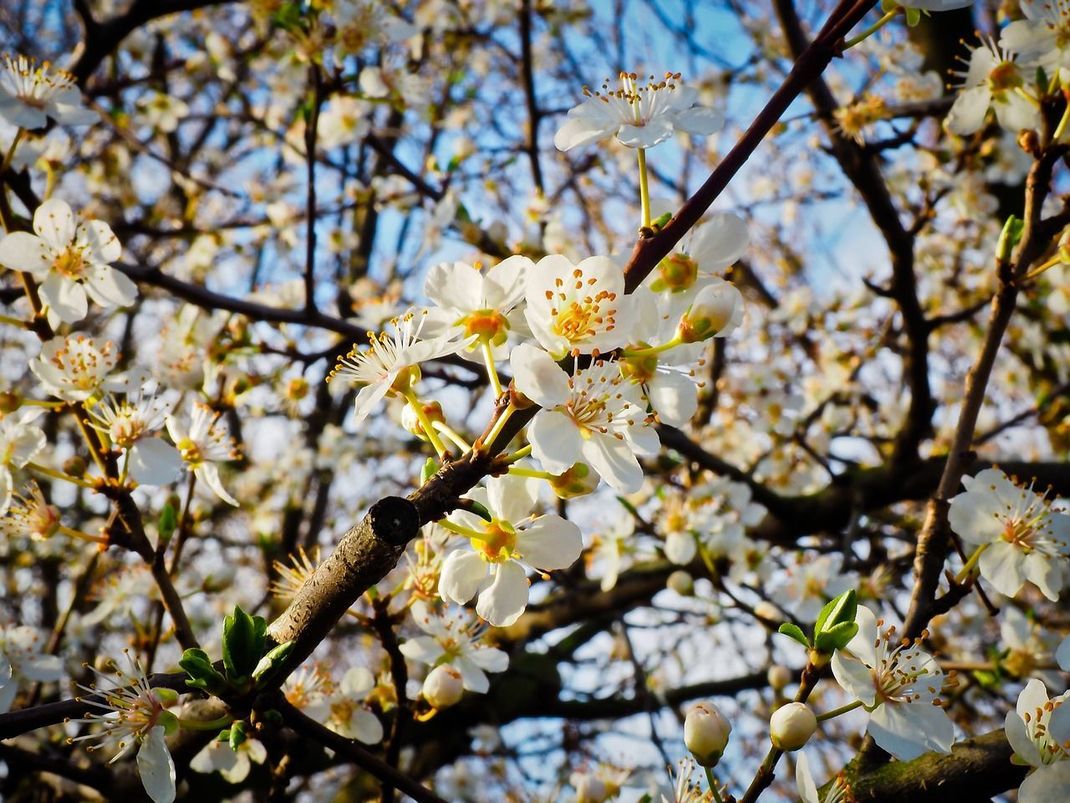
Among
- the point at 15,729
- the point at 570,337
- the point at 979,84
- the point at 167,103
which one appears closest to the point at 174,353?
the point at 15,729

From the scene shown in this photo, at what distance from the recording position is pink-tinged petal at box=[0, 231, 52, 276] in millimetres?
1443

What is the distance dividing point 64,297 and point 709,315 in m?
1.21

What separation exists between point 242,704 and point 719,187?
0.81m

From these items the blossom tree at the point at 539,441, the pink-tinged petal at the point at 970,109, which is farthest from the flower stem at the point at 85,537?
the pink-tinged petal at the point at 970,109

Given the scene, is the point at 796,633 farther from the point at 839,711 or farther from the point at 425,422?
the point at 425,422

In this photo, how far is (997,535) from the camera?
1.38 meters

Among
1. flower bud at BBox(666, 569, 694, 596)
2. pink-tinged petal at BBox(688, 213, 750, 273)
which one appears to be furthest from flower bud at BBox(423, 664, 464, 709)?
flower bud at BBox(666, 569, 694, 596)

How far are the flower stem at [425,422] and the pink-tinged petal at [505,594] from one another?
194mm

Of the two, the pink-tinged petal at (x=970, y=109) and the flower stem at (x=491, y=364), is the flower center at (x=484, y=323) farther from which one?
the pink-tinged petal at (x=970, y=109)

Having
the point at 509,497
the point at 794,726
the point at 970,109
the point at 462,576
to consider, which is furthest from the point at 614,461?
the point at 970,109

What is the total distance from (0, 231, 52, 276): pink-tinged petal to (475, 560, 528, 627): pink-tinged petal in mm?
1045

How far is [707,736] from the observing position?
3.48 feet

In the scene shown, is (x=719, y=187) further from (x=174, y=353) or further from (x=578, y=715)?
(x=578, y=715)

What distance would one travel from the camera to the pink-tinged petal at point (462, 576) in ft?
3.45
